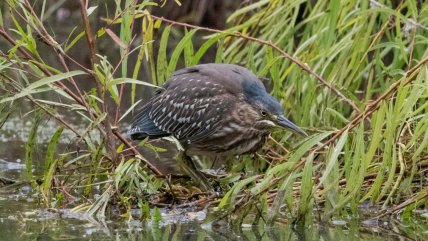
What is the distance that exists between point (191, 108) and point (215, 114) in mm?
187

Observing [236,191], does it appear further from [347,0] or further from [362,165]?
[347,0]

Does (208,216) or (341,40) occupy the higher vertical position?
(341,40)

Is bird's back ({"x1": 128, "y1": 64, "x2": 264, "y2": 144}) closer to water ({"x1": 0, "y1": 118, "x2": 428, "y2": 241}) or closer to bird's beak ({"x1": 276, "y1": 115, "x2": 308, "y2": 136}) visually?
bird's beak ({"x1": 276, "y1": 115, "x2": 308, "y2": 136})

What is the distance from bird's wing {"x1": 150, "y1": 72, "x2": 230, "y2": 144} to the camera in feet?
20.6

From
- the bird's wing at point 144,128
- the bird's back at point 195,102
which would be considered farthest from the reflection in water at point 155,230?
the bird's wing at point 144,128

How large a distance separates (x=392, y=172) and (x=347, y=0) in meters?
1.92

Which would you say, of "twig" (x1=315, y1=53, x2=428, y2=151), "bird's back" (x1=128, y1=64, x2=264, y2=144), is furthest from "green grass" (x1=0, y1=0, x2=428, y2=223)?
"bird's back" (x1=128, y1=64, x2=264, y2=144)

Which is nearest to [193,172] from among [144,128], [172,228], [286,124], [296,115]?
[144,128]

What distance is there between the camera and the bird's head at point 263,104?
20.1 feet

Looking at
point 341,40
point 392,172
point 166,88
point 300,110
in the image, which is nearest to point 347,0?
point 341,40

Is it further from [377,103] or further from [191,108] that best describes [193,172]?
[377,103]

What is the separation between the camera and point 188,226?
18.0 ft

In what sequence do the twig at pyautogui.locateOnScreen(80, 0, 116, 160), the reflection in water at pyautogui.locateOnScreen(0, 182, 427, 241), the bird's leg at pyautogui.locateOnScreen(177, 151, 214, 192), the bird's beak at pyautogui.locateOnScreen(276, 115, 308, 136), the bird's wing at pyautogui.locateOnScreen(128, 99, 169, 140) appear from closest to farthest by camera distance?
1. the reflection in water at pyautogui.locateOnScreen(0, 182, 427, 241)
2. the twig at pyautogui.locateOnScreen(80, 0, 116, 160)
3. the bird's beak at pyautogui.locateOnScreen(276, 115, 308, 136)
4. the bird's leg at pyautogui.locateOnScreen(177, 151, 214, 192)
5. the bird's wing at pyautogui.locateOnScreen(128, 99, 169, 140)

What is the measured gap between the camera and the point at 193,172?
6289 millimetres
